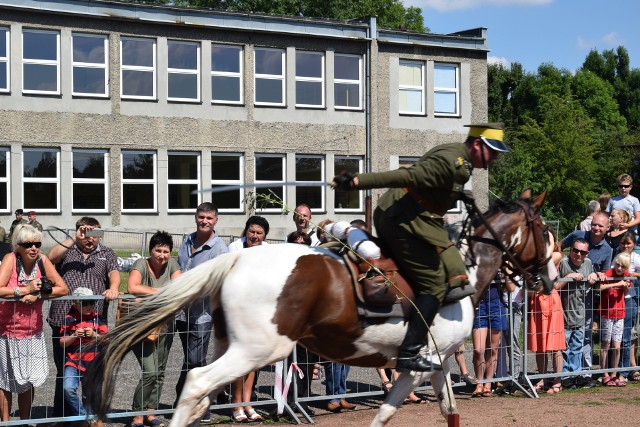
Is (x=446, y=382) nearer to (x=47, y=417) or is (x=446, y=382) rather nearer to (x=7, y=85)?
(x=47, y=417)

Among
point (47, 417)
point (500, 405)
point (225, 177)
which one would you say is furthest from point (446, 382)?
point (225, 177)

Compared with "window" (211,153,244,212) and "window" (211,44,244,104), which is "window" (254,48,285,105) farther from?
"window" (211,153,244,212)

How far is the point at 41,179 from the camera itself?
30.9 meters

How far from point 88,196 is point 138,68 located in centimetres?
474

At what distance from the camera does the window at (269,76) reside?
34.7 m

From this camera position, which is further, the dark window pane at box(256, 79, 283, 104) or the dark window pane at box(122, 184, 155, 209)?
the dark window pane at box(256, 79, 283, 104)

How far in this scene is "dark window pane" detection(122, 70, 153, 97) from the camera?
106ft

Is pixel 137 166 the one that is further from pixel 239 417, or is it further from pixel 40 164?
pixel 239 417

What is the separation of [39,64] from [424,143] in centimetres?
1527

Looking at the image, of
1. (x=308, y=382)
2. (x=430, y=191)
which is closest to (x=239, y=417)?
(x=308, y=382)

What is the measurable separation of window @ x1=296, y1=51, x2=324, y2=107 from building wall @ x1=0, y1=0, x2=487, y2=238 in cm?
25

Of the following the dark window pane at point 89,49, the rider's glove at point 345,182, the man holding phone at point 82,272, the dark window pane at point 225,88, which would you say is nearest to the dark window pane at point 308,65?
the dark window pane at point 225,88

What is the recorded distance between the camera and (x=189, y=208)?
3331cm

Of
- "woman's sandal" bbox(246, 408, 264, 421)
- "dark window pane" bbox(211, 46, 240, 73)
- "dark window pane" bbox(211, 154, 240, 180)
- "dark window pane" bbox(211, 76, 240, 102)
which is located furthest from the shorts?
"dark window pane" bbox(211, 46, 240, 73)
